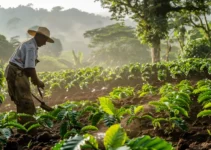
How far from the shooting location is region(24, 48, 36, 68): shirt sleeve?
14.3 feet

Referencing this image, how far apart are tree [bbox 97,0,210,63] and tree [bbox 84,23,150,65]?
2197 centimetres

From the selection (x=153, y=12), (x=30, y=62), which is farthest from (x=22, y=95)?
(x=153, y=12)

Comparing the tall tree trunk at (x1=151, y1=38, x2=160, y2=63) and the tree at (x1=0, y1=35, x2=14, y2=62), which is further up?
the tree at (x1=0, y1=35, x2=14, y2=62)

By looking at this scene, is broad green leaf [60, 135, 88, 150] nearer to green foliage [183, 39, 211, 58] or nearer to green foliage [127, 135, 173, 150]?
green foliage [127, 135, 173, 150]

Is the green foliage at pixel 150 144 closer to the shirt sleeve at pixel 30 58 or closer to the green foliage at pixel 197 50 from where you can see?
the shirt sleeve at pixel 30 58

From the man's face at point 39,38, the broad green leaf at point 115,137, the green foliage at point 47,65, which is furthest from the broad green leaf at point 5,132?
the green foliage at point 47,65

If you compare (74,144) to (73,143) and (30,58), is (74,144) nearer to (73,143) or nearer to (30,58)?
(73,143)

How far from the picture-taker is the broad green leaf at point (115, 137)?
219 cm

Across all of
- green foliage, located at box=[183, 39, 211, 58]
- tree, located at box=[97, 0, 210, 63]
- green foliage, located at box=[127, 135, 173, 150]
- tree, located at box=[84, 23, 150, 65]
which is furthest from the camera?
tree, located at box=[84, 23, 150, 65]

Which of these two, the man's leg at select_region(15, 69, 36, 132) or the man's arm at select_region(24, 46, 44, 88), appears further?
the man's leg at select_region(15, 69, 36, 132)

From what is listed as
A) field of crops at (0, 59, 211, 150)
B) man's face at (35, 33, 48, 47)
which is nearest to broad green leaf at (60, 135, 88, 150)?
field of crops at (0, 59, 211, 150)

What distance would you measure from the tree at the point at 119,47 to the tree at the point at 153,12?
21970 millimetres

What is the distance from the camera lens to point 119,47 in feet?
136

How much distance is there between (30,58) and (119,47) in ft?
122
